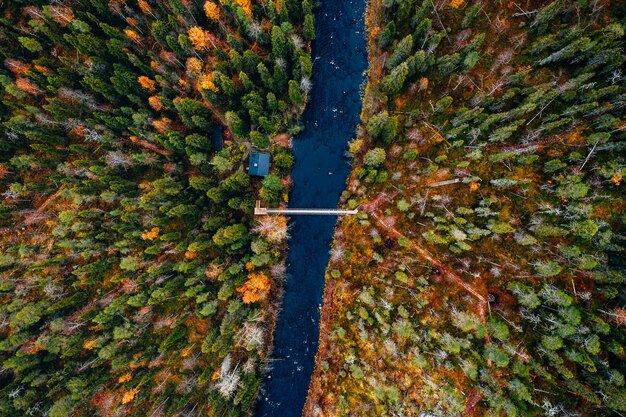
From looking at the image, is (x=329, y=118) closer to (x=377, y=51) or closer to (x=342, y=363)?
(x=377, y=51)

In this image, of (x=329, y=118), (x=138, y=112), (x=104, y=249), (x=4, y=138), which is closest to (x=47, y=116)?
(x=4, y=138)

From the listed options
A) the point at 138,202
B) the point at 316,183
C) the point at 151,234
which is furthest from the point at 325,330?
the point at 138,202

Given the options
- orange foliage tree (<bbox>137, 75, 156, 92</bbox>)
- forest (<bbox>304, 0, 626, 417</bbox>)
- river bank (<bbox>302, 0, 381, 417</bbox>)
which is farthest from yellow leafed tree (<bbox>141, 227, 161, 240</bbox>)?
forest (<bbox>304, 0, 626, 417</bbox>)

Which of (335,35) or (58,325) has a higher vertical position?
(335,35)

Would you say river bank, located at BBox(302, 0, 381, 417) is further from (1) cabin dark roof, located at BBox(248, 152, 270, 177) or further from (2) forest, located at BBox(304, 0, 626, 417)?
(1) cabin dark roof, located at BBox(248, 152, 270, 177)

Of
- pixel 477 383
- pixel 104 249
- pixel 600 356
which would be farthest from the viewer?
pixel 104 249

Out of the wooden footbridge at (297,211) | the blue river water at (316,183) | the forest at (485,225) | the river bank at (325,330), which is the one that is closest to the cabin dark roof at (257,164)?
the wooden footbridge at (297,211)
